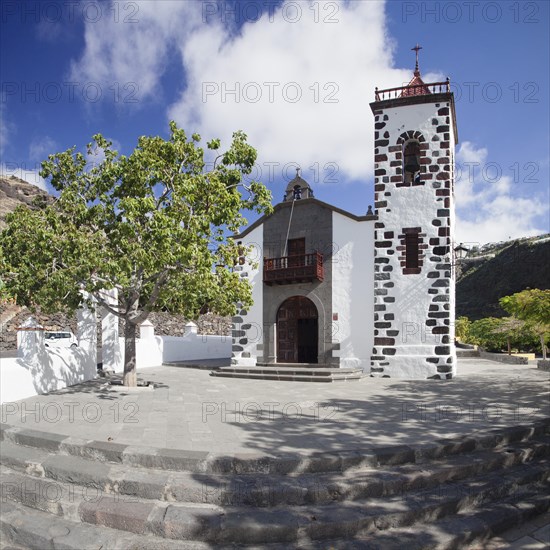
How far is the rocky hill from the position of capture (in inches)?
1550

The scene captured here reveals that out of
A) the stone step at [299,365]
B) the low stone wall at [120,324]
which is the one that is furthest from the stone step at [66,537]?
the low stone wall at [120,324]

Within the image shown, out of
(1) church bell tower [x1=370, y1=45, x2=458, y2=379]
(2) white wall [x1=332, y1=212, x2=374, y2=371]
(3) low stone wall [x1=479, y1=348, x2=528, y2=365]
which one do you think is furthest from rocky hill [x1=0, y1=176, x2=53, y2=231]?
(3) low stone wall [x1=479, y1=348, x2=528, y2=365]

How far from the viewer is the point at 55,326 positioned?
21.9m

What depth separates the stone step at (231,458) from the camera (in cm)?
457

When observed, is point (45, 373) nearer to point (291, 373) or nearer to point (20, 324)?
point (291, 373)

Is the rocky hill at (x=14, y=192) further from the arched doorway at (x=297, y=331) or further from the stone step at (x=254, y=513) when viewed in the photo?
the stone step at (x=254, y=513)

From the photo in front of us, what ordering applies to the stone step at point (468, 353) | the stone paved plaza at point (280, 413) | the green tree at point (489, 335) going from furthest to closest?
the stone step at point (468, 353), the green tree at point (489, 335), the stone paved plaza at point (280, 413)

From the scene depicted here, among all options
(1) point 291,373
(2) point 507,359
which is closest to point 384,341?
(1) point 291,373

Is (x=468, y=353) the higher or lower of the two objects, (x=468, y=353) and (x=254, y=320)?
the lower

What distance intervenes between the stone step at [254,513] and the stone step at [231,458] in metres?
0.43

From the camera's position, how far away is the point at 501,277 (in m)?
41.2

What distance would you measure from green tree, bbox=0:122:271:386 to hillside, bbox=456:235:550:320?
32806 mm

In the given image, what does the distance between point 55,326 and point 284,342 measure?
13395 mm

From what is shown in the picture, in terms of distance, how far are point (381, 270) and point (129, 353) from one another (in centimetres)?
730
